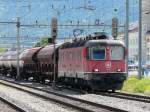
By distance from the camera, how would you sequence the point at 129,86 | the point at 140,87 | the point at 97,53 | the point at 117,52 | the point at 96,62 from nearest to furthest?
the point at 96,62 → the point at 97,53 → the point at 117,52 → the point at 140,87 → the point at 129,86

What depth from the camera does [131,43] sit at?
119062mm

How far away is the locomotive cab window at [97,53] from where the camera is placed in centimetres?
2968

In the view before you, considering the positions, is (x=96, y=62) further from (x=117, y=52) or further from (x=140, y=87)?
(x=140, y=87)

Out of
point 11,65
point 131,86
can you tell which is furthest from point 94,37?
point 11,65

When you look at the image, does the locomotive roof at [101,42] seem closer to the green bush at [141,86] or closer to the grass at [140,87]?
the grass at [140,87]

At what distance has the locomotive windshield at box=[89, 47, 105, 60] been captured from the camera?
97.3ft

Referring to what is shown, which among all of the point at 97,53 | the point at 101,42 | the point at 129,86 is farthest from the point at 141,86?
the point at 101,42

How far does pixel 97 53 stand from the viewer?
2989 centimetres

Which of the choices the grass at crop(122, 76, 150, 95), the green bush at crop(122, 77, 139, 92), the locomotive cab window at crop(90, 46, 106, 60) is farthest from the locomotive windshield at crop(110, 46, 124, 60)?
the green bush at crop(122, 77, 139, 92)

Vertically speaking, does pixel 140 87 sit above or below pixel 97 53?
below

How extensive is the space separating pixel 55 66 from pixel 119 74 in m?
8.86

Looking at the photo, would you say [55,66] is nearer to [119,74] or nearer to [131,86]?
[131,86]

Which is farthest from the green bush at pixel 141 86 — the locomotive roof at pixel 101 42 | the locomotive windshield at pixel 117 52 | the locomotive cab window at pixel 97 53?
the locomotive cab window at pixel 97 53

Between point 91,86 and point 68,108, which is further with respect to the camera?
point 91,86
